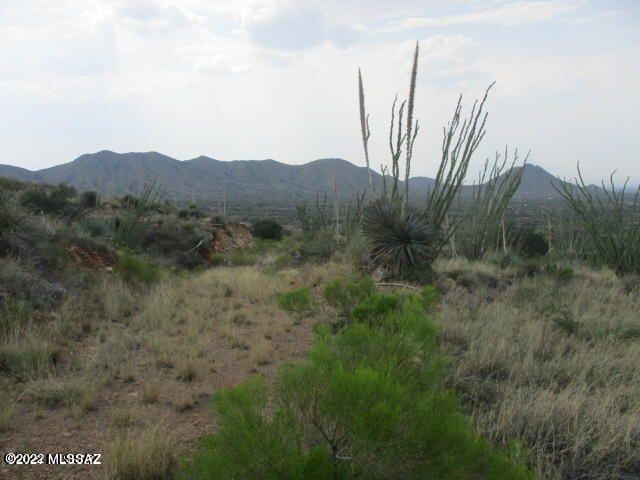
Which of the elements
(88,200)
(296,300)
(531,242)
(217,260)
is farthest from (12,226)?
(531,242)

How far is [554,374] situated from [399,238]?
19.5ft

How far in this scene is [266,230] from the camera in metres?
29.0

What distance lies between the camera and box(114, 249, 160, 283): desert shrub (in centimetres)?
1112

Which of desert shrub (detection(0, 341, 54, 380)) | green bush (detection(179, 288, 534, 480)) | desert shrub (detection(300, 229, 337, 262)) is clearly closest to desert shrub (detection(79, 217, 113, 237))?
desert shrub (detection(300, 229, 337, 262))

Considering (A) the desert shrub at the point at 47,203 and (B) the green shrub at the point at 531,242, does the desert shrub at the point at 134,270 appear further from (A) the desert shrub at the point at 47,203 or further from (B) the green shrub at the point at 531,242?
(B) the green shrub at the point at 531,242

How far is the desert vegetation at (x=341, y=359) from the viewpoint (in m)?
2.62

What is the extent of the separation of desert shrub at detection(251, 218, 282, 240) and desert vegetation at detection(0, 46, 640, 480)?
1456cm

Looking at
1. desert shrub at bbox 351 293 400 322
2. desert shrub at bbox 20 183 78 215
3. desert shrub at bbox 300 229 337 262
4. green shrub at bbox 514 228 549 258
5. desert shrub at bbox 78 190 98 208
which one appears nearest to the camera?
desert shrub at bbox 351 293 400 322

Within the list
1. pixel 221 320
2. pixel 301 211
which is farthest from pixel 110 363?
pixel 301 211

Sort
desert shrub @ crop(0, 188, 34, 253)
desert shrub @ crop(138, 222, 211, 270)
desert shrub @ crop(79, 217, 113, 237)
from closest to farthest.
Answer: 1. desert shrub @ crop(0, 188, 34, 253)
2. desert shrub @ crop(79, 217, 113, 237)
3. desert shrub @ crop(138, 222, 211, 270)

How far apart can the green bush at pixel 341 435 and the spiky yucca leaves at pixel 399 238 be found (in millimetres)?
8003

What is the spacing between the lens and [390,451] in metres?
2.48

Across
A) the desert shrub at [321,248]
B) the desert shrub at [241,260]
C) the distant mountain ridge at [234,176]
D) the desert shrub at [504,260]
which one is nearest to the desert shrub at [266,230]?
the desert shrub at [241,260]

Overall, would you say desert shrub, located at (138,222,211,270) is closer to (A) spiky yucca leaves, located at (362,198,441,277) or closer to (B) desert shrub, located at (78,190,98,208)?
(B) desert shrub, located at (78,190,98,208)
